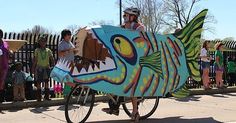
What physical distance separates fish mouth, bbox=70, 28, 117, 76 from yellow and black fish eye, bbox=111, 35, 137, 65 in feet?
0.68

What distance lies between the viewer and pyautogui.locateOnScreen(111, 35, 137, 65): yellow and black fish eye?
8.34 m

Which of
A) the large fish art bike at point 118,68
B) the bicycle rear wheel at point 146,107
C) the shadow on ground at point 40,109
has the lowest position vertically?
the shadow on ground at point 40,109

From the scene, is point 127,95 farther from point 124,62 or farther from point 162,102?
point 162,102

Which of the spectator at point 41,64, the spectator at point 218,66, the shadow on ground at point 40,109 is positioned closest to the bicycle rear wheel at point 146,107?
the shadow on ground at point 40,109

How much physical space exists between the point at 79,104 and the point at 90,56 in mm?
894

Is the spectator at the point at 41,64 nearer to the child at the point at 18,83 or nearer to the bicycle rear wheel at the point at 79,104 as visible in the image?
the child at the point at 18,83

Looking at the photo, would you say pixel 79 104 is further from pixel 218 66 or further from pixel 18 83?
pixel 218 66

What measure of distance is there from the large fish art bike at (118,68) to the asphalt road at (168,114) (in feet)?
1.76

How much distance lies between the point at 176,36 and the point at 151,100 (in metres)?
1.45

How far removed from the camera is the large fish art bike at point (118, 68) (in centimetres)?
816

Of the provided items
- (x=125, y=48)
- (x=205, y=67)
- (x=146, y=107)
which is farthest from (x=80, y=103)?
(x=205, y=67)

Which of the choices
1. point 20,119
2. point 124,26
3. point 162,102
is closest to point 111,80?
point 124,26

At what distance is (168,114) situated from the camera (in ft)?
32.6

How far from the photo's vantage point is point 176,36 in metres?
9.22
